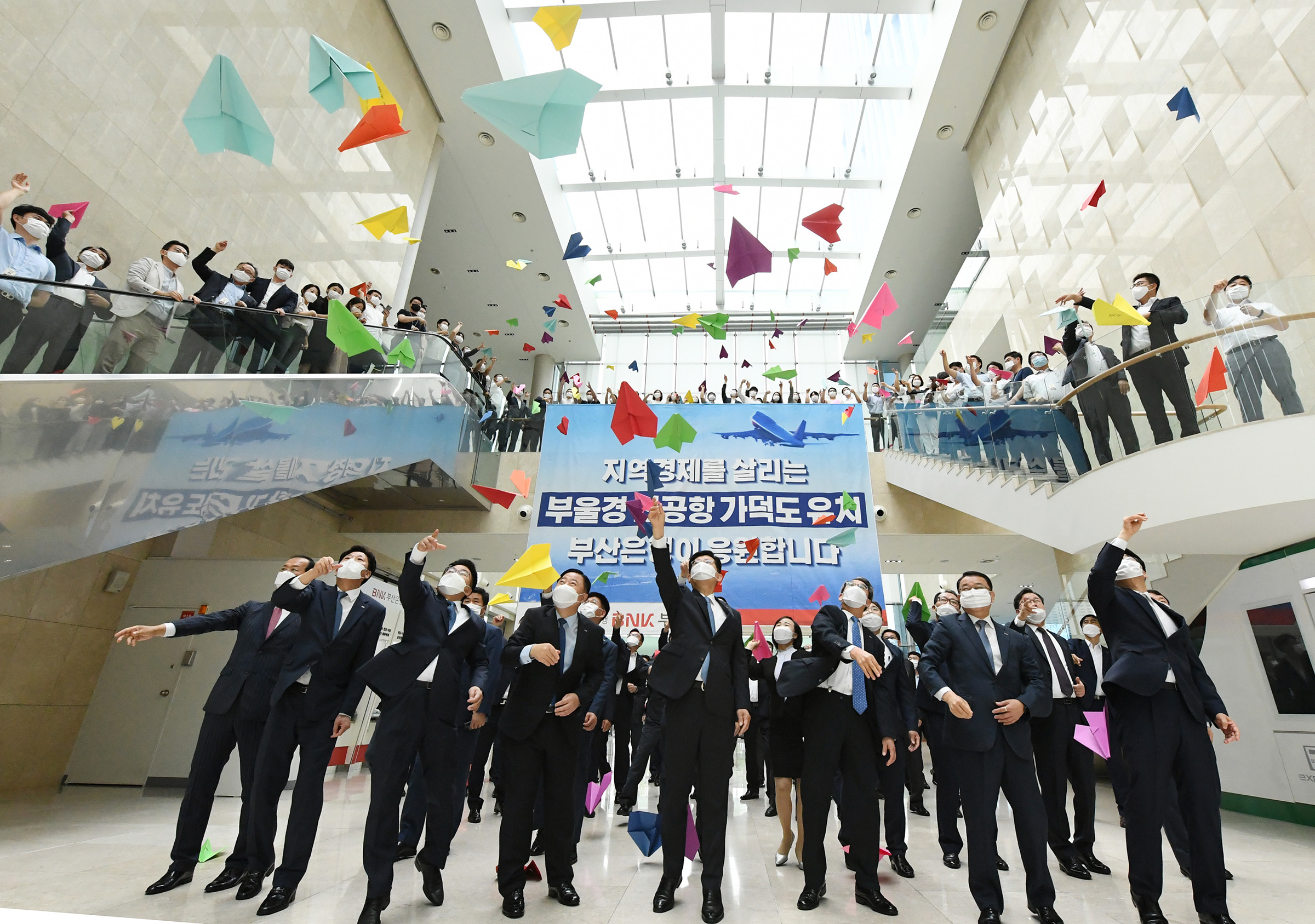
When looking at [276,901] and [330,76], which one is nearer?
[276,901]

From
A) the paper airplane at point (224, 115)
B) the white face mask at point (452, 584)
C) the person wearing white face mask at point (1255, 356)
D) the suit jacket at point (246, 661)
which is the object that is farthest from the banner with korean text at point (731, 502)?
the white face mask at point (452, 584)

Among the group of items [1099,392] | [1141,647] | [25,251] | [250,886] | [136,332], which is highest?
[1099,392]

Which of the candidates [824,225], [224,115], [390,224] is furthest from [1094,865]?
[390,224]

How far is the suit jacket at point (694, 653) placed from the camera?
3.04 meters

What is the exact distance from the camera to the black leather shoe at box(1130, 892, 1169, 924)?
2.70 m

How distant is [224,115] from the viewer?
589cm

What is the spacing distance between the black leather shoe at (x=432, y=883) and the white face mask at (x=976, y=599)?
2.76m

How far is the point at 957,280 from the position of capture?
1361 cm

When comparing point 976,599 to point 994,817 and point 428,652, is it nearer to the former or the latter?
point 994,817

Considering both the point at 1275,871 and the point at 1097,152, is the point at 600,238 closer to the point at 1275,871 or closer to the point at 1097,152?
the point at 1097,152

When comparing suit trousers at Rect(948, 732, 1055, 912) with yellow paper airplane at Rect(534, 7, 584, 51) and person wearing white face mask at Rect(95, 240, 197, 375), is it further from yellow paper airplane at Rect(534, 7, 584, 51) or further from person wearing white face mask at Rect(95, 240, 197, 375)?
yellow paper airplane at Rect(534, 7, 584, 51)

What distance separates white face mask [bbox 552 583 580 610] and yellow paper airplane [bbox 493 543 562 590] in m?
2.63

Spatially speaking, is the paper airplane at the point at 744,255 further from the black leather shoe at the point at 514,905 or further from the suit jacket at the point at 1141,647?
the black leather shoe at the point at 514,905

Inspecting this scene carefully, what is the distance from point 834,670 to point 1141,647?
1.35m
